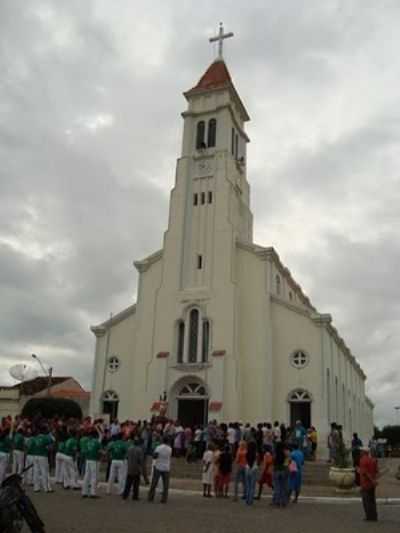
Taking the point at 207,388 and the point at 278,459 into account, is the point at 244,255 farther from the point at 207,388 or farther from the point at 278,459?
the point at 278,459

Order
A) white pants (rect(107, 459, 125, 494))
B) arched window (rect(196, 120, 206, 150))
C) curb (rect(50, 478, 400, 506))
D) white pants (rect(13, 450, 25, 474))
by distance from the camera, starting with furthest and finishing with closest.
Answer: arched window (rect(196, 120, 206, 150)) < white pants (rect(13, 450, 25, 474)) < curb (rect(50, 478, 400, 506)) < white pants (rect(107, 459, 125, 494))

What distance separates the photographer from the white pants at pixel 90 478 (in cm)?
1475

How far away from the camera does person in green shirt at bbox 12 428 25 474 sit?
17469mm

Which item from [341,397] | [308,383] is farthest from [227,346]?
[341,397]

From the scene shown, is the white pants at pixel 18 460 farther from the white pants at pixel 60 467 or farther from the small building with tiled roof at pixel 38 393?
the small building with tiled roof at pixel 38 393

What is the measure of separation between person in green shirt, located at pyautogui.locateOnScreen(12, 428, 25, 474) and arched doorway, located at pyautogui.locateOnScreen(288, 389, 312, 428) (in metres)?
16.3

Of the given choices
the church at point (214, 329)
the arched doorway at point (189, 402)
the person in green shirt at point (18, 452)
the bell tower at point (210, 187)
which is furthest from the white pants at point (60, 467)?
the bell tower at point (210, 187)

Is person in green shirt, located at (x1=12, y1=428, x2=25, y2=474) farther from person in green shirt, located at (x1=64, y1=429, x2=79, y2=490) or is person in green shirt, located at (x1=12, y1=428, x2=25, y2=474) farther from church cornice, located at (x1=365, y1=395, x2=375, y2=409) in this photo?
church cornice, located at (x1=365, y1=395, x2=375, y2=409)

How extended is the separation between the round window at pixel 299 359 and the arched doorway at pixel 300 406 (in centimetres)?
137

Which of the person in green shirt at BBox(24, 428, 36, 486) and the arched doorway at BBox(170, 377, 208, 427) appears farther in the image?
the arched doorway at BBox(170, 377, 208, 427)

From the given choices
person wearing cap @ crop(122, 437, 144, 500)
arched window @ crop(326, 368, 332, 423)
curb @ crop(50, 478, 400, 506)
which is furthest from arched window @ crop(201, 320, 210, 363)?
person wearing cap @ crop(122, 437, 144, 500)

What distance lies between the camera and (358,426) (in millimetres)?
46188

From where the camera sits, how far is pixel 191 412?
32.2 meters

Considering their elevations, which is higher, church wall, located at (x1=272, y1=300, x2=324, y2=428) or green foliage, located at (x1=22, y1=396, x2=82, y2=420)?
church wall, located at (x1=272, y1=300, x2=324, y2=428)
